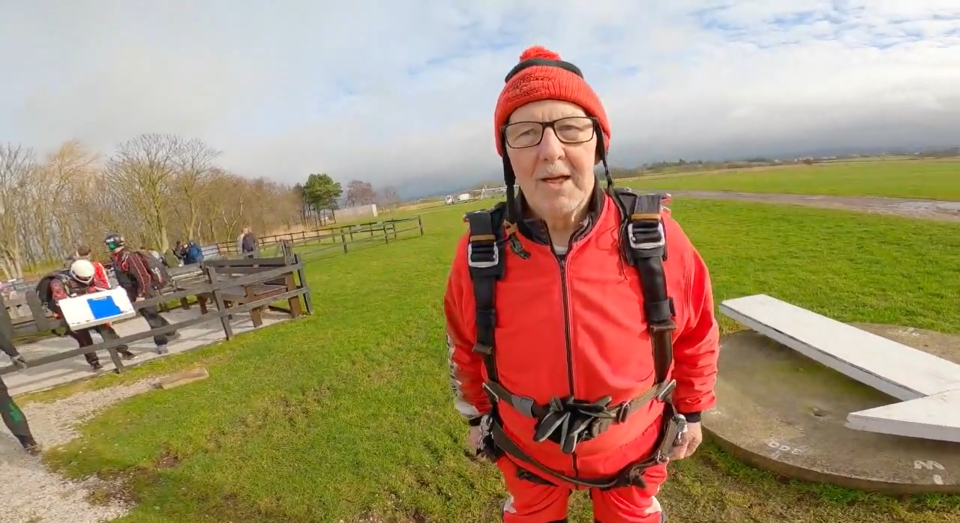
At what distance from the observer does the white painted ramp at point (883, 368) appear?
3.20 m

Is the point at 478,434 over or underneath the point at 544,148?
underneath

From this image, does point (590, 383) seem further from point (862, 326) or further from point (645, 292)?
point (862, 326)

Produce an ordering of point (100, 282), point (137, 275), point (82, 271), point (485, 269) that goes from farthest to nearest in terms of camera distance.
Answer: point (137, 275)
point (100, 282)
point (82, 271)
point (485, 269)

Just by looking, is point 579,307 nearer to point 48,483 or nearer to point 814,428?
point 814,428

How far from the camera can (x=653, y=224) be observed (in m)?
1.83

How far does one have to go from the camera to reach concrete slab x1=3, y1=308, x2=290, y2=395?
319 inches

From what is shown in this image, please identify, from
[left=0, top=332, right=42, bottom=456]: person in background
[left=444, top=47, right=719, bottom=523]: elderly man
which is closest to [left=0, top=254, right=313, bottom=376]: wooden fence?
[left=0, top=332, right=42, bottom=456]: person in background

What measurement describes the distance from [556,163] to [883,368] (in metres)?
4.08

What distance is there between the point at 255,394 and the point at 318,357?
129 centimetres

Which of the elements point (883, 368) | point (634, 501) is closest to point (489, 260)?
point (634, 501)

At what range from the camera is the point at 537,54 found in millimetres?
1983

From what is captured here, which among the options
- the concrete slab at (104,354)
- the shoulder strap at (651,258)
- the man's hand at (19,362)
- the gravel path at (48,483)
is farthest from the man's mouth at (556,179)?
the concrete slab at (104,354)

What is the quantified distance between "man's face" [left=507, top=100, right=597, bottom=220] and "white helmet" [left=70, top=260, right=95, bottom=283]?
9267mm

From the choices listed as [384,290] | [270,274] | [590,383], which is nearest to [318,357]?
[270,274]
